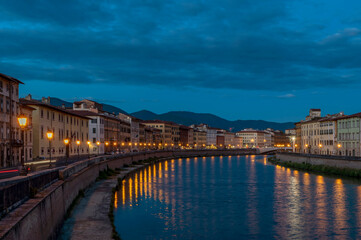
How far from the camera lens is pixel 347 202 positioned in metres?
38.1

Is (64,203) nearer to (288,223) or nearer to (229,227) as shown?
(229,227)

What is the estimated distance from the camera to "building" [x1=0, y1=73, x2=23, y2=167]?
48.3 metres

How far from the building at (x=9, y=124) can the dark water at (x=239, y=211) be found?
1401 centimetres

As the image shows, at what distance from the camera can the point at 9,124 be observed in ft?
166

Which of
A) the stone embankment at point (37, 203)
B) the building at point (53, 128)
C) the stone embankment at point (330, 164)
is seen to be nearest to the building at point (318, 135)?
the stone embankment at point (330, 164)

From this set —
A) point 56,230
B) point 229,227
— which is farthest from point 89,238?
point 229,227

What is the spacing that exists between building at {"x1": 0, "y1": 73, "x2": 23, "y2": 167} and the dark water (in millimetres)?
14013

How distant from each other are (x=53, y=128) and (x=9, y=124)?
1931 cm

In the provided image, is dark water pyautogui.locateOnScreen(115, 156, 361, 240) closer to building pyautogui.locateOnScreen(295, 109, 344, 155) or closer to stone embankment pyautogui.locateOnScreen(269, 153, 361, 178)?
stone embankment pyautogui.locateOnScreen(269, 153, 361, 178)

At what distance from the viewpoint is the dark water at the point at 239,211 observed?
88.4 feet

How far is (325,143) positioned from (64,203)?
94.2m

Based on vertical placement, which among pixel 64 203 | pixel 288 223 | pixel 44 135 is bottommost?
pixel 288 223

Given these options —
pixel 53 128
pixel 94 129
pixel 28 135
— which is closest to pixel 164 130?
pixel 94 129

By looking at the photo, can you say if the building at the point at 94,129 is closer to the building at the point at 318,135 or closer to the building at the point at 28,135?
the building at the point at 28,135
